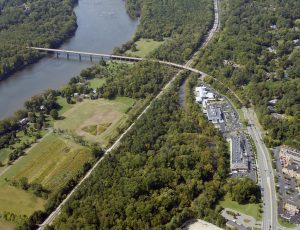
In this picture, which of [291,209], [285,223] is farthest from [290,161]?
[285,223]

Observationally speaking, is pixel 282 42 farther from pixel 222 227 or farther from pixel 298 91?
pixel 222 227

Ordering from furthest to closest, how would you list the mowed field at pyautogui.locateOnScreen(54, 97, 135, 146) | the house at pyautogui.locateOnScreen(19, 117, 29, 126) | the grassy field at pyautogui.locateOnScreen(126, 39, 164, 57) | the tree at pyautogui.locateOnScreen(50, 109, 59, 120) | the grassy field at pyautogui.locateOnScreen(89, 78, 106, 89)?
1. the grassy field at pyautogui.locateOnScreen(126, 39, 164, 57)
2. the grassy field at pyautogui.locateOnScreen(89, 78, 106, 89)
3. the tree at pyautogui.locateOnScreen(50, 109, 59, 120)
4. the house at pyautogui.locateOnScreen(19, 117, 29, 126)
5. the mowed field at pyautogui.locateOnScreen(54, 97, 135, 146)

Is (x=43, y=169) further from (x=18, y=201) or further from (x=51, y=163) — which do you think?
(x=18, y=201)

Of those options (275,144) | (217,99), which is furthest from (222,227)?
(217,99)

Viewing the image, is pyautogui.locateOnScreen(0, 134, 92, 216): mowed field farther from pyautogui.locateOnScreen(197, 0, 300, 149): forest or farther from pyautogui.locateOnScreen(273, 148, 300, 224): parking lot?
pyautogui.locateOnScreen(197, 0, 300, 149): forest

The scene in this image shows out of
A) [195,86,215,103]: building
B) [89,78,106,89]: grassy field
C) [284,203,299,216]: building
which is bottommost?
[284,203,299,216]: building

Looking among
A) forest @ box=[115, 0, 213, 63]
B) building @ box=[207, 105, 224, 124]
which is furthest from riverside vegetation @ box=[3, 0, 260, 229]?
forest @ box=[115, 0, 213, 63]

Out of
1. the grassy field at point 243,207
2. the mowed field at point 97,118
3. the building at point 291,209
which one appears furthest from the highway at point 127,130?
the building at point 291,209
